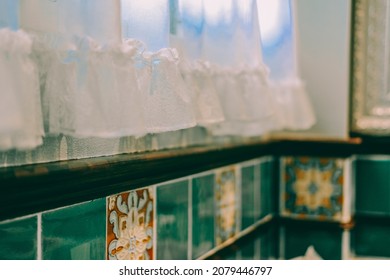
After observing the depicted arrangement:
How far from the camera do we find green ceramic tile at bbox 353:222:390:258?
1.46 m

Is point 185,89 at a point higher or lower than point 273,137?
higher

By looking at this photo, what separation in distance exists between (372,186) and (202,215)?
0.66 metres

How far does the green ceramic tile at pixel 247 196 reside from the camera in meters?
1.22

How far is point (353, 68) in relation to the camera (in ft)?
4.75

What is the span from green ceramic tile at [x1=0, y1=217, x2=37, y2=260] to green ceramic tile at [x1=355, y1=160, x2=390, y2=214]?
43.0 inches

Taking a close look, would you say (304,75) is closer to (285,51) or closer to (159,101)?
(285,51)

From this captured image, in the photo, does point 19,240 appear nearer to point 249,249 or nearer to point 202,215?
point 202,215

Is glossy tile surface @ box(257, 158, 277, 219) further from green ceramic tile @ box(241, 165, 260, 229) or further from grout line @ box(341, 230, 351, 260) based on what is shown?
grout line @ box(341, 230, 351, 260)

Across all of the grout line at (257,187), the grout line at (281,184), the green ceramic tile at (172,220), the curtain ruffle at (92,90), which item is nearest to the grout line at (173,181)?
the green ceramic tile at (172,220)

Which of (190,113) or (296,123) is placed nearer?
(190,113)

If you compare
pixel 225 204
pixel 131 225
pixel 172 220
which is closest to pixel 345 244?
pixel 225 204

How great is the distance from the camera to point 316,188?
1.44 meters
